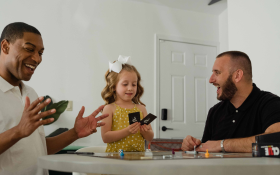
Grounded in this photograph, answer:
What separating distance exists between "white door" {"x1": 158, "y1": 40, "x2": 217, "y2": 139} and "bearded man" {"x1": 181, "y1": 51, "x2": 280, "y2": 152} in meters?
2.23

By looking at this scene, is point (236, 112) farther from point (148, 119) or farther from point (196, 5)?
point (196, 5)

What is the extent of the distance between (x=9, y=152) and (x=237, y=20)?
9.17ft

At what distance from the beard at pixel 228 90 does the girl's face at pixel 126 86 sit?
73cm

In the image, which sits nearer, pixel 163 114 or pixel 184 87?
pixel 163 114

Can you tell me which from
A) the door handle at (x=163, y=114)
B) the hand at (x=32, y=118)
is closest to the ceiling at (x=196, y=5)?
the door handle at (x=163, y=114)

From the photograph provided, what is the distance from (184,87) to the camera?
457 centimetres

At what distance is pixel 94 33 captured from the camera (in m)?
4.12

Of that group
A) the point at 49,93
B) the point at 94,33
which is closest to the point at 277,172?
the point at 49,93

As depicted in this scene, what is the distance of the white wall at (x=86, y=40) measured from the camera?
3.78m

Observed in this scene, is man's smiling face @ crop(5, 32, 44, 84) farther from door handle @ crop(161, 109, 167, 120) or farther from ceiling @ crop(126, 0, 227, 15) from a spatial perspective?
ceiling @ crop(126, 0, 227, 15)

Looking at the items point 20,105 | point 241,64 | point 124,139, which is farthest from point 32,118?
point 241,64

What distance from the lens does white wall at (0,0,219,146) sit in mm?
3781

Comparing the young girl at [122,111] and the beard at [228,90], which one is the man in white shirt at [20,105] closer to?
the young girl at [122,111]

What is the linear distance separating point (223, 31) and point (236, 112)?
10.8 ft
